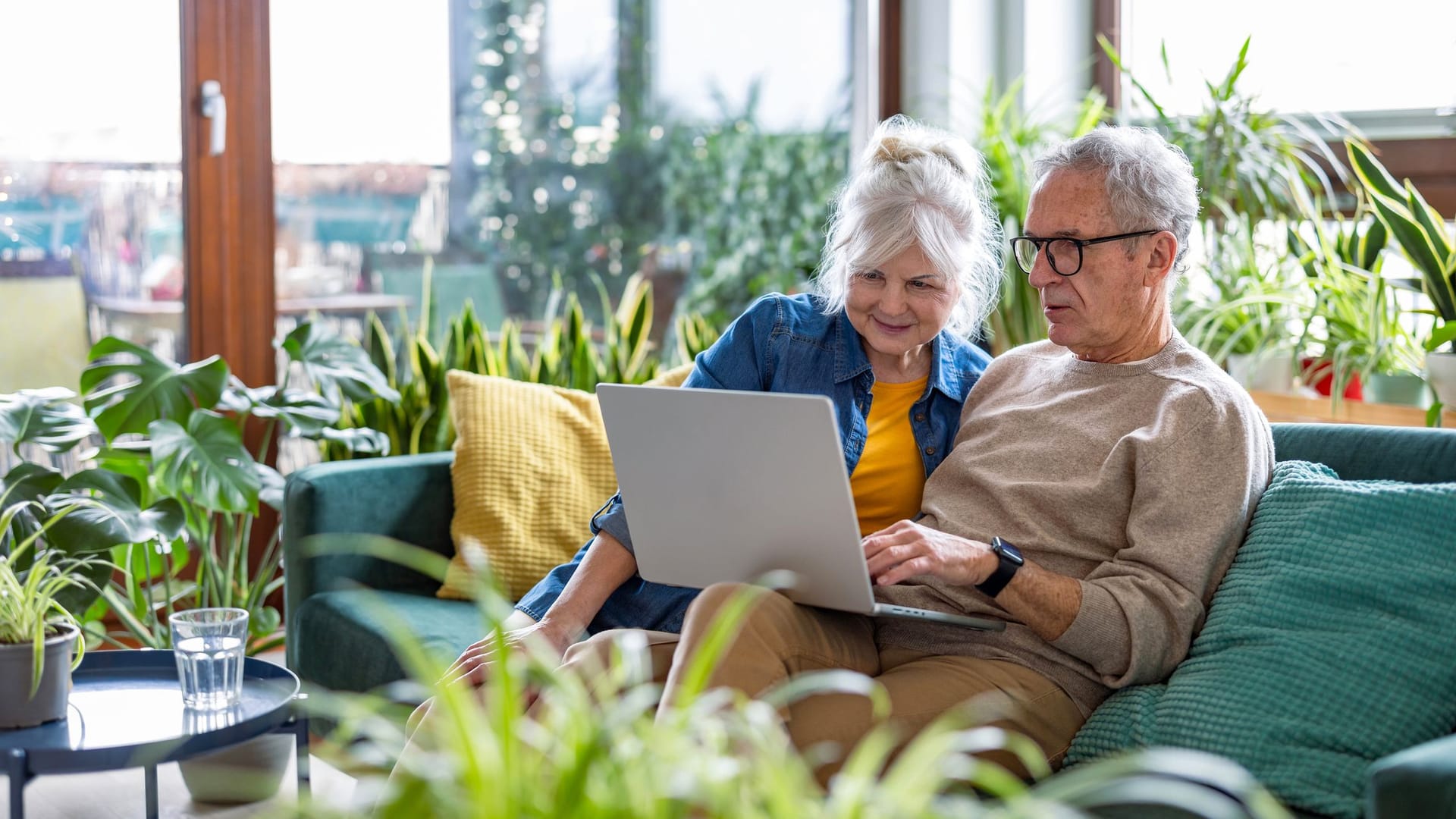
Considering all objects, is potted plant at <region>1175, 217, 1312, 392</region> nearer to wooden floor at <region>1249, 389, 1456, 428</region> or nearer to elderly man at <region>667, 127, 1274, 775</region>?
wooden floor at <region>1249, 389, 1456, 428</region>

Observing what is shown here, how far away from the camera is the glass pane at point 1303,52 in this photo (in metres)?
3.44

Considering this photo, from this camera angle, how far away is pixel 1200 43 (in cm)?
388

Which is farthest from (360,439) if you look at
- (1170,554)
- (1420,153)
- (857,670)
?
(1420,153)

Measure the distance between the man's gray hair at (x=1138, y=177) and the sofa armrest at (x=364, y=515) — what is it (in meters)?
1.36

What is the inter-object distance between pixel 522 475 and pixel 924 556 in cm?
120

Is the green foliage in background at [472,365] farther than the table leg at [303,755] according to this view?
Yes

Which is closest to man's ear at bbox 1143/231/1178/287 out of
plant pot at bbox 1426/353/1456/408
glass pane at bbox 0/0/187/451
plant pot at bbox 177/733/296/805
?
plant pot at bbox 1426/353/1456/408

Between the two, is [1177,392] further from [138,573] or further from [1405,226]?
[138,573]

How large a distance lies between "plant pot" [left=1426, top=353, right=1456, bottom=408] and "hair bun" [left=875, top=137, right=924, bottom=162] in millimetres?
1117

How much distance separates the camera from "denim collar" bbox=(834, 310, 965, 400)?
2051mm

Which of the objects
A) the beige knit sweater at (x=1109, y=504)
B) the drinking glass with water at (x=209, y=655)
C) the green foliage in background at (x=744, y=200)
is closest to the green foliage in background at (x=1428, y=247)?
the beige knit sweater at (x=1109, y=504)

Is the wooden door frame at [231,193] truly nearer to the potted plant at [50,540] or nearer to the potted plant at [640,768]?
the potted plant at [50,540]

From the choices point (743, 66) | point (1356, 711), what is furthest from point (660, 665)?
point (743, 66)

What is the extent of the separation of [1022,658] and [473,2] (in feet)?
9.22
